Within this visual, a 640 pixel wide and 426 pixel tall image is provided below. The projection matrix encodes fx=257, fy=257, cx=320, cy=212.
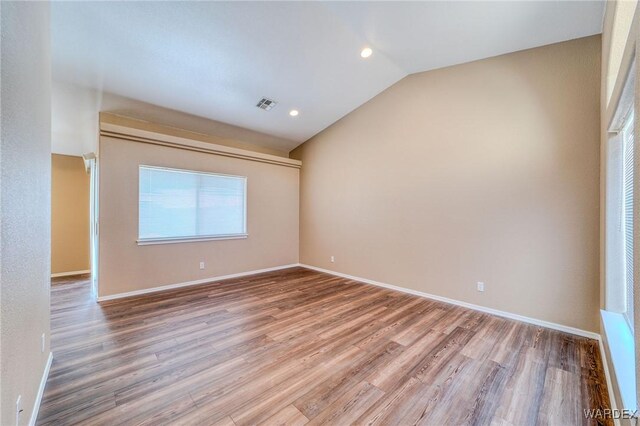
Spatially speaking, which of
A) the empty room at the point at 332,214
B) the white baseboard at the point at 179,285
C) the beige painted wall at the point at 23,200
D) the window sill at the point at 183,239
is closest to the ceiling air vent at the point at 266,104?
the empty room at the point at 332,214

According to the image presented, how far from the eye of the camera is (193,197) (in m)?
4.60

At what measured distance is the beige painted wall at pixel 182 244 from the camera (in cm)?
371

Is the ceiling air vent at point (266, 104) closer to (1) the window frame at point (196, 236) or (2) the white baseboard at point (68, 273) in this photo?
(1) the window frame at point (196, 236)

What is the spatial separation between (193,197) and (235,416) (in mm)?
3774

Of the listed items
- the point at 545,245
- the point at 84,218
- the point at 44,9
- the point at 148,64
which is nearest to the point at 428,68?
the point at 545,245

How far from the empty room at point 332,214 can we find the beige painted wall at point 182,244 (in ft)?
0.12

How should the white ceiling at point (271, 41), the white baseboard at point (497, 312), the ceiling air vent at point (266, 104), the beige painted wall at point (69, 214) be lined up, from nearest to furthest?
1. the white ceiling at point (271, 41)
2. the white baseboard at point (497, 312)
3. the ceiling air vent at point (266, 104)
4. the beige painted wall at point (69, 214)

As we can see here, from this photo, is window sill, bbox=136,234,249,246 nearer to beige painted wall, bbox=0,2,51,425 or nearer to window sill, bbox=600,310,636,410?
beige painted wall, bbox=0,2,51,425

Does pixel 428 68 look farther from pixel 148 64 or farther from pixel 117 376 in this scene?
pixel 117 376

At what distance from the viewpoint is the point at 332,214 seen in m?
5.41

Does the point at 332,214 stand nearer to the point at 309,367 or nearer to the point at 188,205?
the point at 188,205

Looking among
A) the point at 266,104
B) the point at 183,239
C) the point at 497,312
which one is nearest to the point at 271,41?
the point at 266,104

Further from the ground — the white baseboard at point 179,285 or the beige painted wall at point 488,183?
the beige painted wall at point 488,183

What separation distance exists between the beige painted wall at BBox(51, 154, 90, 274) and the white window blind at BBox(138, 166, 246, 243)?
2.93 metres
